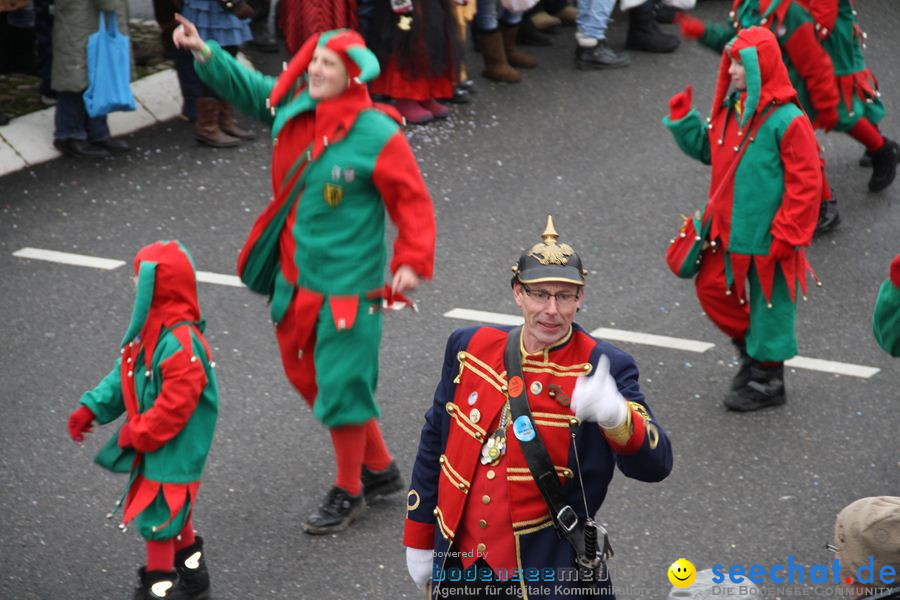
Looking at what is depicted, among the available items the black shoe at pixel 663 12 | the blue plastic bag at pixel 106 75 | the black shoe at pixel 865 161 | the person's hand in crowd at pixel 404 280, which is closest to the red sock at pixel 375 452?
the person's hand in crowd at pixel 404 280

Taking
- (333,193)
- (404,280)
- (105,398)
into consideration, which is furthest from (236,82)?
(105,398)

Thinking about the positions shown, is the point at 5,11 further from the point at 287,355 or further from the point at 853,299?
the point at 853,299

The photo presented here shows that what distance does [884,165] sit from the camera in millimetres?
9445

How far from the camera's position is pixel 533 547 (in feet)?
→ 13.6

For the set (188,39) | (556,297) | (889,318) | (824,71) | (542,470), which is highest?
(556,297)

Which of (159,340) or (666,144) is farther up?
(159,340)

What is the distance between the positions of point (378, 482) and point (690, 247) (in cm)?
193

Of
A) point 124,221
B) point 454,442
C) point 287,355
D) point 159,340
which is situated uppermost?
point 454,442

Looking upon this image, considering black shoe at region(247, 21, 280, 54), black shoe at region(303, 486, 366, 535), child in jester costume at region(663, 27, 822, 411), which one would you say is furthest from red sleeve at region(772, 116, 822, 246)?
black shoe at region(247, 21, 280, 54)

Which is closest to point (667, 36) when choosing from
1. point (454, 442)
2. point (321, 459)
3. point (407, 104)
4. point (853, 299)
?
point (407, 104)

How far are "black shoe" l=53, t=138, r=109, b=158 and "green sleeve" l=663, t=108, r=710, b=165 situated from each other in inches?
159

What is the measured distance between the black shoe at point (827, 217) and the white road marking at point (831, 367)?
1.65m

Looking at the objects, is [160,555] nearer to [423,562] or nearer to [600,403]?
[423,562]

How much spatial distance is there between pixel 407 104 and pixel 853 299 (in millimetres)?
3486
